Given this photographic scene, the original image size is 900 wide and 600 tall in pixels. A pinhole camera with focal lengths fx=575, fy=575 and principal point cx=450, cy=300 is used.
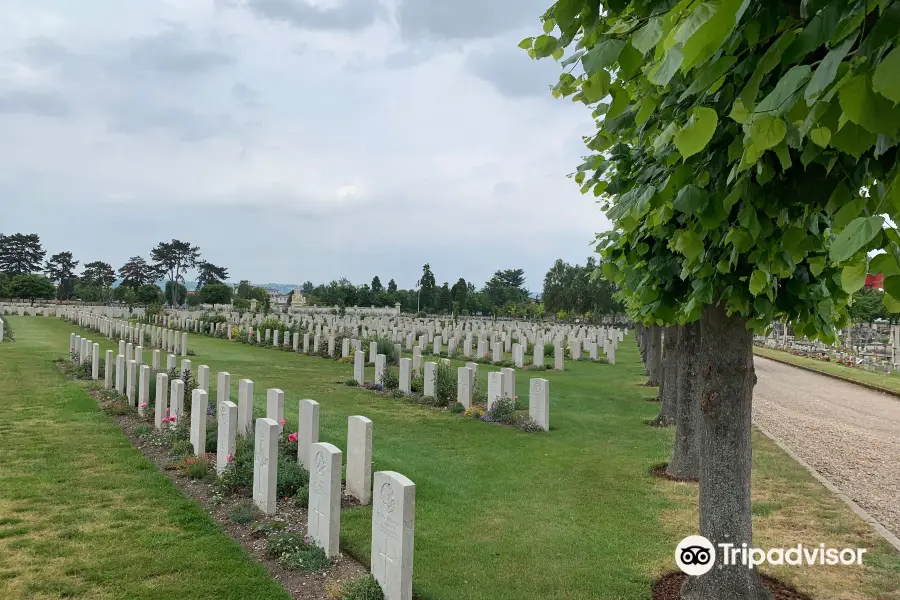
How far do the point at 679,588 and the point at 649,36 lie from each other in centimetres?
459

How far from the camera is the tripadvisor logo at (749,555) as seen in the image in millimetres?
4344

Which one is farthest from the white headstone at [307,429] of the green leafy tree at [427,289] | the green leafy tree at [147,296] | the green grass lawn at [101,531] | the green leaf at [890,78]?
the green leafy tree at [147,296]

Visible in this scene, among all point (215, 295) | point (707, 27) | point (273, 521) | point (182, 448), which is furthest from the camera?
point (215, 295)

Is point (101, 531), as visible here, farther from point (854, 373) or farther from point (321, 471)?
point (854, 373)

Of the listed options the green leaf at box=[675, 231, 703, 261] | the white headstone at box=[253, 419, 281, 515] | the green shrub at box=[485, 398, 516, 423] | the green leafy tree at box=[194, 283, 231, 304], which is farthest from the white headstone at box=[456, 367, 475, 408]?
the green leafy tree at box=[194, 283, 231, 304]

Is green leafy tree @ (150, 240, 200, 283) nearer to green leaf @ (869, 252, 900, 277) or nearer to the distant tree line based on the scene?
the distant tree line

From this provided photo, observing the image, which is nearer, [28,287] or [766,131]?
[766,131]

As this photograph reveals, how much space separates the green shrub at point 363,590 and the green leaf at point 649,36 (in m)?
4.13

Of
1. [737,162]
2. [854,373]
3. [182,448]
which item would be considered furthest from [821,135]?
[854,373]

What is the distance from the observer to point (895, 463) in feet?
29.7

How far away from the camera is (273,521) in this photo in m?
5.89

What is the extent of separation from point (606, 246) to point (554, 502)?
3260 mm

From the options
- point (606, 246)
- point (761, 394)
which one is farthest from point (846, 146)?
point (761, 394)

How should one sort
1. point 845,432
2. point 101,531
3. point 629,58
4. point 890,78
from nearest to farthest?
point 890,78 < point 629,58 < point 101,531 < point 845,432
